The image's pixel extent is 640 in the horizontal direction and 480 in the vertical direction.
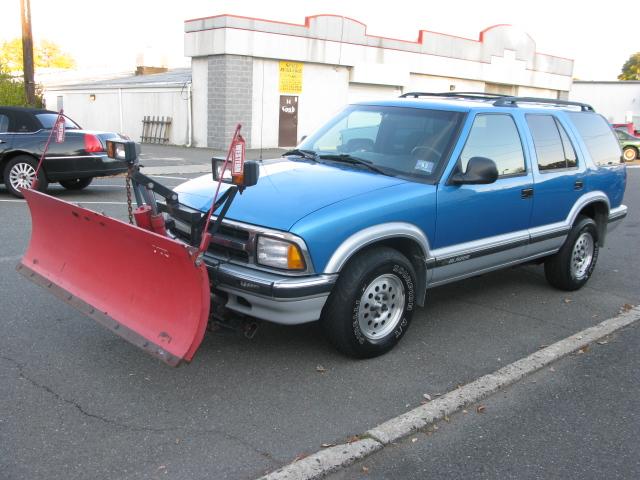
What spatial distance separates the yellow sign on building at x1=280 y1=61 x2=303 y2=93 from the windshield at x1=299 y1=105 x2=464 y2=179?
19.1 meters

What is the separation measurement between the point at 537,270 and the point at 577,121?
72.9 inches

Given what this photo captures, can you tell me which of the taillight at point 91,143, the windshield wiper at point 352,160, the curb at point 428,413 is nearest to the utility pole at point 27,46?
the taillight at point 91,143

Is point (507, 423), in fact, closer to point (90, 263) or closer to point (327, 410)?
point (327, 410)

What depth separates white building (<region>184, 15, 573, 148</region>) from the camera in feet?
75.4

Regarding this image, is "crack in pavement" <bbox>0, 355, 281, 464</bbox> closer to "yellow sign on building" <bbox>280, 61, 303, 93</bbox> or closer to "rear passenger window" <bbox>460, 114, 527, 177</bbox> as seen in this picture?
"rear passenger window" <bbox>460, 114, 527, 177</bbox>

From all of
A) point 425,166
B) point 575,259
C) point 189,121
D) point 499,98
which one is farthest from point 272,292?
point 189,121

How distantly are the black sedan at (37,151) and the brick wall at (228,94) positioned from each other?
12.5 metres

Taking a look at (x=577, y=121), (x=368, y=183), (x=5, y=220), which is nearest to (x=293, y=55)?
(x=5, y=220)

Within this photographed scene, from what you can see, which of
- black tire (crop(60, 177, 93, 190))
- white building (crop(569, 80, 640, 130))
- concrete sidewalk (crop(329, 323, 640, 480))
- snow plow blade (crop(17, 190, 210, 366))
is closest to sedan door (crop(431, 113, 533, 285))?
concrete sidewalk (crop(329, 323, 640, 480))

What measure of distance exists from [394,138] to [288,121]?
19977mm

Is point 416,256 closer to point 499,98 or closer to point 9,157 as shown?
point 499,98

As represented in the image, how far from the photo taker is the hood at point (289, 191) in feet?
13.5

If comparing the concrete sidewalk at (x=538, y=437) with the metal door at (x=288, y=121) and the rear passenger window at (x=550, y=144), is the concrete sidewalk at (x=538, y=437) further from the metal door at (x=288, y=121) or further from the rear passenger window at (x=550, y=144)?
the metal door at (x=288, y=121)

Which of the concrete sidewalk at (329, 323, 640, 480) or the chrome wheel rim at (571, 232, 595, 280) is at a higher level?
the chrome wheel rim at (571, 232, 595, 280)
